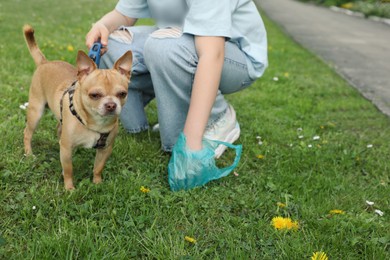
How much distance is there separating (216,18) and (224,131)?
0.83 meters

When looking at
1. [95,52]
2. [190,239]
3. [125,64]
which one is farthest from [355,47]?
[190,239]

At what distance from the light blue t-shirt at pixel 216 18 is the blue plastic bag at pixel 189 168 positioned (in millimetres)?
625

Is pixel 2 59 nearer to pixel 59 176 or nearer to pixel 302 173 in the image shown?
pixel 59 176

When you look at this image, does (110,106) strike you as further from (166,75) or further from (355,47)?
(355,47)

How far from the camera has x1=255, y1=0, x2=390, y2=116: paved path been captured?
5.34m

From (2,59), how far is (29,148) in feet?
7.25

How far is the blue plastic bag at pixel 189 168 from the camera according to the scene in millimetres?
2329

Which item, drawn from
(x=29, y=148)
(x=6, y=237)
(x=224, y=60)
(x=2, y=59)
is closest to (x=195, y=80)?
(x=224, y=60)

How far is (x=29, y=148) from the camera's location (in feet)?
8.52

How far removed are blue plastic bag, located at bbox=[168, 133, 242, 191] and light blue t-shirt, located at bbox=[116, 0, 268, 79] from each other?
625 millimetres

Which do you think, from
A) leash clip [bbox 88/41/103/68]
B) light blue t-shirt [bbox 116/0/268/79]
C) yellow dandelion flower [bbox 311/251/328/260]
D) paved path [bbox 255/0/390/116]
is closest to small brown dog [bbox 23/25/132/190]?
leash clip [bbox 88/41/103/68]

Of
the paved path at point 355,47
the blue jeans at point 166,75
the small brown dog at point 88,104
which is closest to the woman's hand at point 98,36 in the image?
the blue jeans at point 166,75

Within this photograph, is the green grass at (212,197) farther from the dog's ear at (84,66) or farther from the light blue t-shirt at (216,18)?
the light blue t-shirt at (216,18)

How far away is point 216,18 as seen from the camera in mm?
2430
